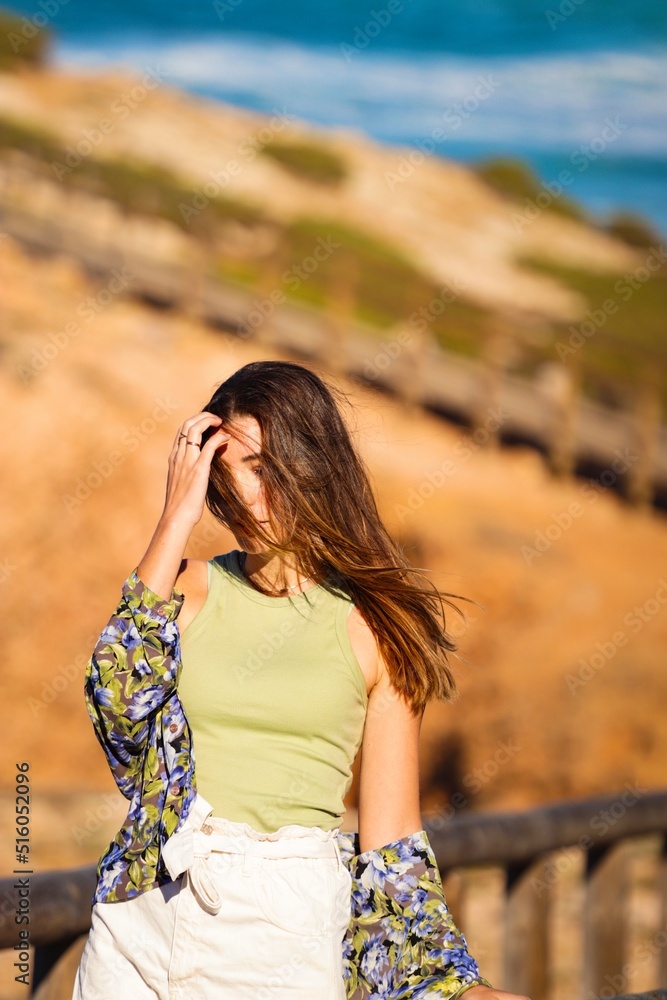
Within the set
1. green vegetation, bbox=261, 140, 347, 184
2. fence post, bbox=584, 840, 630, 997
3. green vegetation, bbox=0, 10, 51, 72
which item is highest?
fence post, bbox=584, 840, 630, 997

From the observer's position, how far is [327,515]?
1.55m

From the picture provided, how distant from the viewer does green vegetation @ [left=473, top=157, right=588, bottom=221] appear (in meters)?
12.0

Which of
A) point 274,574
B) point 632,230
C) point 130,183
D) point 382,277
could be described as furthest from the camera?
point 130,183

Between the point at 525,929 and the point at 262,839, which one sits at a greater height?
the point at 262,839

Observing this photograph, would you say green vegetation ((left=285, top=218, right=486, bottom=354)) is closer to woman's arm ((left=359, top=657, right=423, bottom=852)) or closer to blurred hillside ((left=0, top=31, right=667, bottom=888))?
blurred hillside ((left=0, top=31, right=667, bottom=888))

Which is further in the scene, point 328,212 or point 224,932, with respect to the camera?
point 328,212

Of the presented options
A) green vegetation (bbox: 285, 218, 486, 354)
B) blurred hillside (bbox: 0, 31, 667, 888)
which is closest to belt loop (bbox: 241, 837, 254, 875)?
blurred hillside (bbox: 0, 31, 667, 888)

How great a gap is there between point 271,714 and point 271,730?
0.08 feet

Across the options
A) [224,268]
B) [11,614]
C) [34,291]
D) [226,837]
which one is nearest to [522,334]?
[224,268]

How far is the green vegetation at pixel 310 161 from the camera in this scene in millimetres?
12977

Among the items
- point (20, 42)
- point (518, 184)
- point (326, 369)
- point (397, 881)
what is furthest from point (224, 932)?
point (20, 42)

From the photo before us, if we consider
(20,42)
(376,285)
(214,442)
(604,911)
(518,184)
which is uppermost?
(214,442)

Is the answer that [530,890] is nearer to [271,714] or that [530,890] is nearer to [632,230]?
[271,714]

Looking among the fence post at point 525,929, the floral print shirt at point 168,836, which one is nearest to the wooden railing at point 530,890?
the fence post at point 525,929
